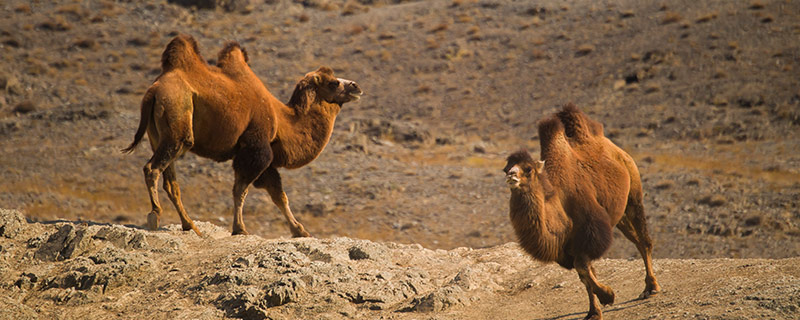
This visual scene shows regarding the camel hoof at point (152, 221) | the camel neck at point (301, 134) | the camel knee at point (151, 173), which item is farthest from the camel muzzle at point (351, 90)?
the camel hoof at point (152, 221)

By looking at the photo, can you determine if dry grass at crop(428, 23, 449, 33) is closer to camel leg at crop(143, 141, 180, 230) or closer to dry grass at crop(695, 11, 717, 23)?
dry grass at crop(695, 11, 717, 23)

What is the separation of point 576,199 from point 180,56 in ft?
18.5

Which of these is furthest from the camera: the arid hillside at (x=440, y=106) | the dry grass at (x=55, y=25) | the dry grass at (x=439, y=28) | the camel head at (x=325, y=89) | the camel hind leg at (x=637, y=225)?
the dry grass at (x=439, y=28)

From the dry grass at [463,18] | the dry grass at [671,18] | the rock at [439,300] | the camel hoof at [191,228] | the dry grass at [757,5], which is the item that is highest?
the rock at [439,300]

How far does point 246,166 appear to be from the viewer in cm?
1117

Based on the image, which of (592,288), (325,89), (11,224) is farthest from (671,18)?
(11,224)

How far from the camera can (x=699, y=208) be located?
24.8 metres

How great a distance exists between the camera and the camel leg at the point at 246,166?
11156 mm

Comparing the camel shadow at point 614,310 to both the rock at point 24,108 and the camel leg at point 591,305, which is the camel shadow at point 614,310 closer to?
the camel leg at point 591,305

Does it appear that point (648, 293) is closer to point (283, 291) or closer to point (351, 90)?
point (283, 291)

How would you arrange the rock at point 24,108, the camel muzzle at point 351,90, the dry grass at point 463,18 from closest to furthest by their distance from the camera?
the camel muzzle at point 351,90, the rock at point 24,108, the dry grass at point 463,18

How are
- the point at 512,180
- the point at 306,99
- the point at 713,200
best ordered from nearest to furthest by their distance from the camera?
the point at 512,180, the point at 306,99, the point at 713,200

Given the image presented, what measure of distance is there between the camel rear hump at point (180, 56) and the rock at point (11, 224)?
2.62m

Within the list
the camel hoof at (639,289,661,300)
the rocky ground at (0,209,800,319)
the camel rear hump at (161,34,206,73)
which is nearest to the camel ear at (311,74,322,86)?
the camel rear hump at (161,34,206,73)
